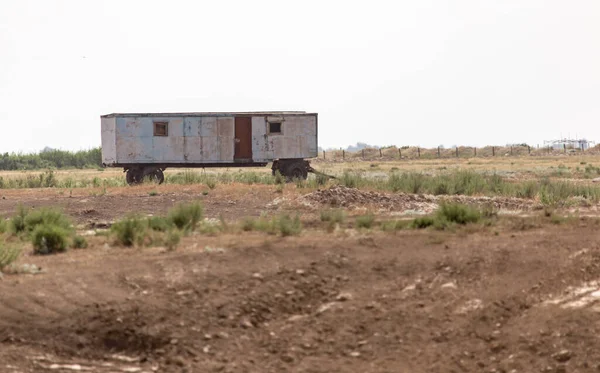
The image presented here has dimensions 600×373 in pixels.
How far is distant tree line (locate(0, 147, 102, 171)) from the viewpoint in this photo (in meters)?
84.4

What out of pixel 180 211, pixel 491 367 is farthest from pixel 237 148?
pixel 491 367

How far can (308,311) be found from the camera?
1415 cm

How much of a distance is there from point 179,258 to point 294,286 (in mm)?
1775

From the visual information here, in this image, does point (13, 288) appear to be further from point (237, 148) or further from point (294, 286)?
point (237, 148)

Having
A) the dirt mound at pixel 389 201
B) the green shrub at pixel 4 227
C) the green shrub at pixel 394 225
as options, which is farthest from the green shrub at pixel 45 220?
the dirt mound at pixel 389 201

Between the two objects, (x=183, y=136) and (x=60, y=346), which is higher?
(x=183, y=136)

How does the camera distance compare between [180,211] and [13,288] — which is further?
[180,211]

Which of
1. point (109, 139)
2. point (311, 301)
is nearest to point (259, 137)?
point (109, 139)

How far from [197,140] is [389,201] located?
1455cm

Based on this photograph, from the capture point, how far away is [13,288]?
1396cm

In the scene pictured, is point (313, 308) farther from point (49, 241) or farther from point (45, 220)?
point (45, 220)

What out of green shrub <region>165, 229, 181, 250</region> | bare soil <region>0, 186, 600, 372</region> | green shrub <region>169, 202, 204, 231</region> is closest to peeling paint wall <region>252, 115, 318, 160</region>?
green shrub <region>169, 202, 204, 231</region>

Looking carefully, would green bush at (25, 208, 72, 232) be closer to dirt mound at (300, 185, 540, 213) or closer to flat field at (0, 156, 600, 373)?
flat field at (0, 156, 600, 373)

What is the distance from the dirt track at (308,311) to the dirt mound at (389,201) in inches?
434
